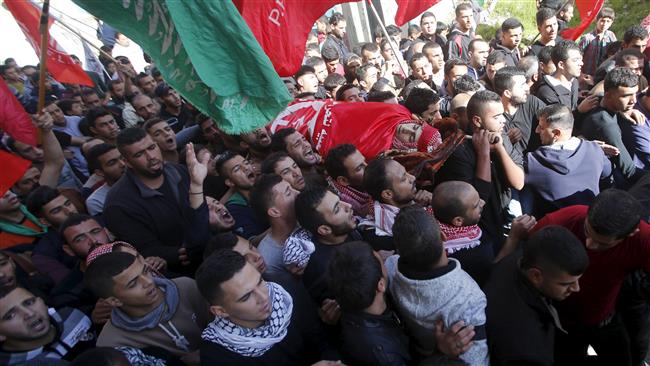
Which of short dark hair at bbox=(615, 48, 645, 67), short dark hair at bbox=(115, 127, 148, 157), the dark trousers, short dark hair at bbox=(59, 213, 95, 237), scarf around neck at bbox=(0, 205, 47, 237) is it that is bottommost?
the dark trousers

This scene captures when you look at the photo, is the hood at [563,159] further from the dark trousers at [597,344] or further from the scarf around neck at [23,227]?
the scarf around neck at [23,227]

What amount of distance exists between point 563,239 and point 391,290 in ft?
2.24

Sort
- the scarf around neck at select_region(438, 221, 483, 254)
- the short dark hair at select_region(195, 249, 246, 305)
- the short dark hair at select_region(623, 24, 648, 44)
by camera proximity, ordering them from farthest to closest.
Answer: the short dark hair at select_region(623, 24, 648, 44)
the scarf around neck at select_region(438, 221, 483, 254)
the short dark hair at select_region(195, 249, 246, 305)

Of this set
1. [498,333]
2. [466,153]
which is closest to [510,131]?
[466,153]

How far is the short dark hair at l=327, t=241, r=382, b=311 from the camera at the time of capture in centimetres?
179

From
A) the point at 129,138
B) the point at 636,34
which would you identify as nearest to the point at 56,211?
the point at 129,138

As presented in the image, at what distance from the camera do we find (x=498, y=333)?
1.73 metres

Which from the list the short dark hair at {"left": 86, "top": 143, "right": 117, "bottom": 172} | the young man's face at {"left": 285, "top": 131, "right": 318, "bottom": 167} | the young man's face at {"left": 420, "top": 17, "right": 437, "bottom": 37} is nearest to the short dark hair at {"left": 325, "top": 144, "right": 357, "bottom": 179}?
the young man's face at {"left": 285, "top": 131, "right": 318, "bottom": 167}

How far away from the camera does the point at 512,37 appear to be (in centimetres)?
568

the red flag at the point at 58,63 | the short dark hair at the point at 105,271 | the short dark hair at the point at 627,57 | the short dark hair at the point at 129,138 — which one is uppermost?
the red flag at the point at 58,63

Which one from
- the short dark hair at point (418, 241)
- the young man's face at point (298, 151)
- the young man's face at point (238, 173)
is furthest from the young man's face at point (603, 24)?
the short dark hair at point (418, 241)

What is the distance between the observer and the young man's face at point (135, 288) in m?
2.05

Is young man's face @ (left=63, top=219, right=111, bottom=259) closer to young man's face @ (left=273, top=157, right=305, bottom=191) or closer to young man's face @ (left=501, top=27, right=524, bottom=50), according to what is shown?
young man's face @ (left=273, top=157, right=305, bottom=191)

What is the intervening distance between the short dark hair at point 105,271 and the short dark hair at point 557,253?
1.68 meters
